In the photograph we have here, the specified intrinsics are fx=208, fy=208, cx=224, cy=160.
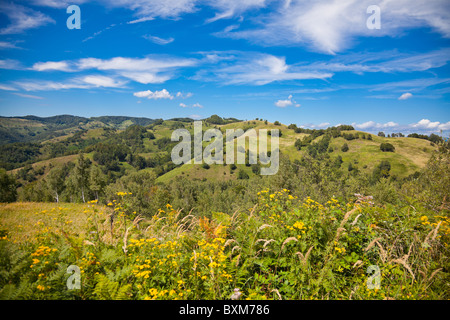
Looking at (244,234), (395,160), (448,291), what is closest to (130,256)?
(244,234)

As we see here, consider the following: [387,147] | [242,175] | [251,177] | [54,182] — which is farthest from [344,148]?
[54,182]

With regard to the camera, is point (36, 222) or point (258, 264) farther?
point (36, 222)

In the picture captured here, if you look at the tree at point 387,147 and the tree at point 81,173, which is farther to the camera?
the tree at point 387,147

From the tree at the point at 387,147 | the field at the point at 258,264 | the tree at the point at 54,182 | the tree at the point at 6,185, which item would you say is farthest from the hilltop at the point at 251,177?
the field at the point at 258,264

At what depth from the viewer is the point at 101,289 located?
3.10 m

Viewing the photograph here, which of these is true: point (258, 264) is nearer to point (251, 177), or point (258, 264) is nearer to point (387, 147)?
point (251, 177)

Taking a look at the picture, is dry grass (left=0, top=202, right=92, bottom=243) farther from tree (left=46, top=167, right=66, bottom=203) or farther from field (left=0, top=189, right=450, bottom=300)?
tree (left=46, top=167, right=66, bottom=203)

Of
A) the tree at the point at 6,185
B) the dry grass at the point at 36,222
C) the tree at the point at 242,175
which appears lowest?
the tree at the point at 242,175

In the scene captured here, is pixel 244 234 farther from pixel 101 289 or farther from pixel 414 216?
pixel 414 216

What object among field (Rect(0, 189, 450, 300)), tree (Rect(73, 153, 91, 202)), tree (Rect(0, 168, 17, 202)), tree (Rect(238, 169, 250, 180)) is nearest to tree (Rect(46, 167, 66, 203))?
tree (Rect(0, 168, 17, 202))

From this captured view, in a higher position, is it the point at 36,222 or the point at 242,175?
the point at 36,222

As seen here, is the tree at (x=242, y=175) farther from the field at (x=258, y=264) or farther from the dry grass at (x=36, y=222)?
the field at (x=258, y=264)

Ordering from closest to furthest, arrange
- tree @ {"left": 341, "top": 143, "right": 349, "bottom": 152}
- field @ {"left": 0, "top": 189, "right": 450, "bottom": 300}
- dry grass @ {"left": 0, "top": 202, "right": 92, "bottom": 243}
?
field @ {"left": 0, "top": 189, "right": 450, "bottom": 300}, dry grass @ {"left": 0, "top": 202, "right": 92, "bottom": 243}, tree @ {"left": 341, "top": 143, "right": 349, "bottom": 152}
